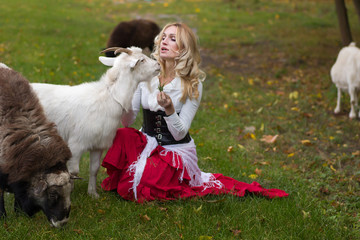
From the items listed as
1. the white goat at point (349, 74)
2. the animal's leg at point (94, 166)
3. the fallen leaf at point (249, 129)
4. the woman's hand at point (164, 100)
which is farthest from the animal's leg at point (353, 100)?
the animal's leg at point (94, 166)

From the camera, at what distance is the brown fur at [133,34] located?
9117 millimetres

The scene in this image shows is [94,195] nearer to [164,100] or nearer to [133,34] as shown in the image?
[164,100]

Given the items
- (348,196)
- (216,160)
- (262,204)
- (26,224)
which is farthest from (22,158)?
(348,196)

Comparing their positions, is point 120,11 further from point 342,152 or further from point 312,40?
point 342,152

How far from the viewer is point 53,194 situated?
3.41 meters

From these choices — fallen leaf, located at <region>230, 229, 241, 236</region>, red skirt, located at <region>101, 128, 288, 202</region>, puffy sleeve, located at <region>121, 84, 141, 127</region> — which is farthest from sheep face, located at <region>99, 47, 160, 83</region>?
fallen leaf, located at <region>230, 229, 241, 236</region>

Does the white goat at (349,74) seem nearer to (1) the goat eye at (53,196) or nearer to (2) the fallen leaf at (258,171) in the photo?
(2) the fallen leaf at (258,171)

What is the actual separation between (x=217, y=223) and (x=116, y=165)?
47.3 inches

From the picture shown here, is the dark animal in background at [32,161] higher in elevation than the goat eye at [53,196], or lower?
higher

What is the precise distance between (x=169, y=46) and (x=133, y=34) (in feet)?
16.9

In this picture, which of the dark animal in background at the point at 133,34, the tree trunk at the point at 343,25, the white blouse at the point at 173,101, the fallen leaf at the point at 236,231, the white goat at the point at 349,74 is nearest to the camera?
the fallen leaf at the point at 236,231

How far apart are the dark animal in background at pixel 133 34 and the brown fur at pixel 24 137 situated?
5.51 metres

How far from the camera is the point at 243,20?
1745cm

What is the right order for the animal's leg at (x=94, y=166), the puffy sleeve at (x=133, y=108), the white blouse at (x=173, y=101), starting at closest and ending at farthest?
the white blouse at (x=173, y=101) < the animal's leg at (x=94, y=166) < the puffy sleeve at (x=133, y=108)
